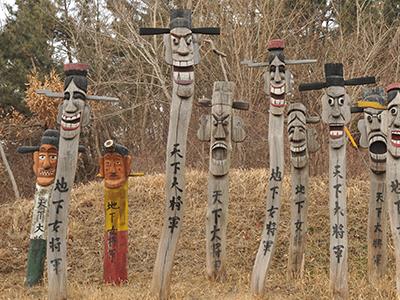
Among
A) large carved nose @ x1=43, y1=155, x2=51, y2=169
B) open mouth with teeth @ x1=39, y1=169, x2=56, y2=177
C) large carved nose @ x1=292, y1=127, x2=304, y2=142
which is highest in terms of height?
large carved nose @ x1=292, y1=127, x2=304, y2=142

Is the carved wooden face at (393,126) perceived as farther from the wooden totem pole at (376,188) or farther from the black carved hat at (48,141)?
the black carved hat at (48,141)

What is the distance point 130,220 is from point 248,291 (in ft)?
14.5

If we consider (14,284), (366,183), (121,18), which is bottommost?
(14,284)

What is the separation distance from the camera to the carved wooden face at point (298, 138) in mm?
8406

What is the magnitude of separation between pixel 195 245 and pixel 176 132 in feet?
13.2

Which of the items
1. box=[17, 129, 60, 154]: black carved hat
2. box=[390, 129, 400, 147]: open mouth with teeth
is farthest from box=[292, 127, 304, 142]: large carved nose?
box=[17, 129, 60, 154]: black carved hat

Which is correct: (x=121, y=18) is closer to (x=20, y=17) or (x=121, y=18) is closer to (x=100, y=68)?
(x=100, y=68)

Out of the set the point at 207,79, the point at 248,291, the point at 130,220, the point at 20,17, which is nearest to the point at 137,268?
the point at 130,220

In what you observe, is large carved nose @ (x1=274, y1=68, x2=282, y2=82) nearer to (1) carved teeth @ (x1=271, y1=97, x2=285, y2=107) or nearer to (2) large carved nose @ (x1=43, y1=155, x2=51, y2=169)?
(1) carved teeth @ (x1=271, y1=97, x2=285, y2=107)

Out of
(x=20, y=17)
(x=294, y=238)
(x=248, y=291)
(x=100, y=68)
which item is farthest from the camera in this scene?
(x=20, y=17)

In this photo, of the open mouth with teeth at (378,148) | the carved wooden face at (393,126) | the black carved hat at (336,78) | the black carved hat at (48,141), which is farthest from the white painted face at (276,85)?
the black carved hat at (48,141)

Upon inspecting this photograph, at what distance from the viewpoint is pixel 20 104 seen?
65.0 ft

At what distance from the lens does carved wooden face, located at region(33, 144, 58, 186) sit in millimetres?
7996

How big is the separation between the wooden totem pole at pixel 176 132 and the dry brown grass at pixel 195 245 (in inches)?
18.7
